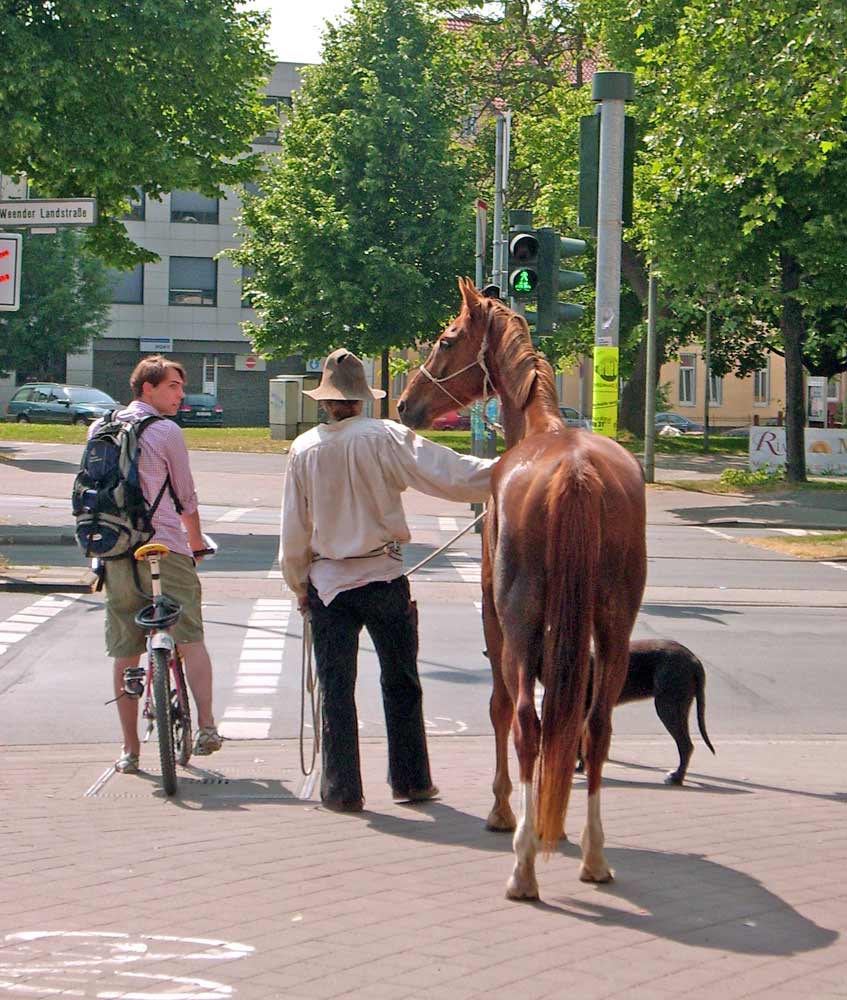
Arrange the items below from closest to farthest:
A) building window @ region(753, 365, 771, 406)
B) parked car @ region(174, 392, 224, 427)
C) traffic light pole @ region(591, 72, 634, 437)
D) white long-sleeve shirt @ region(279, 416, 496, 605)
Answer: white long-sleeve shirt @ region(279, 416, 496, 605) < traffic light pole @ region(591, 72, 634, 437) < parked car @ region(174, 392, 224, 427) < building window @ region(753, 365, 771, 406)

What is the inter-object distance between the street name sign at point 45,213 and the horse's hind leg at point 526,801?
12.3 m

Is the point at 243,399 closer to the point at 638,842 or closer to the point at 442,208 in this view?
the point at 442,208

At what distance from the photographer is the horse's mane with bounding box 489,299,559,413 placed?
6.42 meters

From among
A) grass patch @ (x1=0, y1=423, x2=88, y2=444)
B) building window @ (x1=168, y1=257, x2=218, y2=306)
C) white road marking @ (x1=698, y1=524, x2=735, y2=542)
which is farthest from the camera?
building window @ (x1=168, y1=257, x2=218, y2=306)

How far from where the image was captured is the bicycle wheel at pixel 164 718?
7.04 meters

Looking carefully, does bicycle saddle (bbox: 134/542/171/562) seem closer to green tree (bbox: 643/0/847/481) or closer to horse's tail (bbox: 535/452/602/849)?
horse's tail (bbox: 535/452/602/849)

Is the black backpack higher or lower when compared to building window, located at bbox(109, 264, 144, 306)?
lower

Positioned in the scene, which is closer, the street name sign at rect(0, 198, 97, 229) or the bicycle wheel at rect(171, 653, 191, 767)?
the bicycle wheel at rect(171, 653, 191, 767)

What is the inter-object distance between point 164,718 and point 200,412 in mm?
54093

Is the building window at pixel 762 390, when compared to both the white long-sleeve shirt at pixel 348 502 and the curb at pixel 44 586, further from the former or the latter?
the white long-sleeve shirt at pixel 348 502

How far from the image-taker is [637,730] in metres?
9.62

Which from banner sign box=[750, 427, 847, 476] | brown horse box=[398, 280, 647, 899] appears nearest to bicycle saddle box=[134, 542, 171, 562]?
brown horse box=[398, 280, 647, 899]

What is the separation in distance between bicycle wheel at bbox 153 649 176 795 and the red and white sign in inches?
2387

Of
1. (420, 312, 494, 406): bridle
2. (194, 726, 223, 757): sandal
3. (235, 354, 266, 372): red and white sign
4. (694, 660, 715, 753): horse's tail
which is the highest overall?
(235, 354, 266, 372): red and white sign
